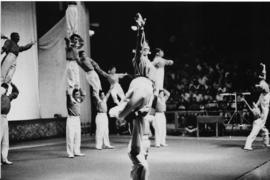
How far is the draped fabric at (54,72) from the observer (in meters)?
12.9

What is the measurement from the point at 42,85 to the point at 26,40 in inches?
68.1

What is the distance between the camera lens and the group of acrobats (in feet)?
12.5

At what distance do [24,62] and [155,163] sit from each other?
6.88 metres

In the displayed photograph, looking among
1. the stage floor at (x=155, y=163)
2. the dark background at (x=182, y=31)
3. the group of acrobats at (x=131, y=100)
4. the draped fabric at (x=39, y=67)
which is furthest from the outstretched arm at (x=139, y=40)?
the dark background at (x=182, y=31)

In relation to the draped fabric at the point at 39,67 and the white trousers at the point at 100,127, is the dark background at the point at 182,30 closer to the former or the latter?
the draped fabric at the point at 39,67

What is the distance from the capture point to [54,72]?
13.0 m

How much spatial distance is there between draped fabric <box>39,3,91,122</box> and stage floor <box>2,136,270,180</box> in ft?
12.1

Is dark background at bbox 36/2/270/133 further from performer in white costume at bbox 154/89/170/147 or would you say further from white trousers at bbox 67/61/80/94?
white trousers at bbox 67/61/80/94

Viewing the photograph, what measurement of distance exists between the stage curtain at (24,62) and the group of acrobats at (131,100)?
11.3 ft

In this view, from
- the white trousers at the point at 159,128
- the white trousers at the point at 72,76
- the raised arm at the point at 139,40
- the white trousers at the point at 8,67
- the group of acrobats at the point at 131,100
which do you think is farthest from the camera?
the white trousers at the point at 159,128

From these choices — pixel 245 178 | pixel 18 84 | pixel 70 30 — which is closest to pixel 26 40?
pixel 18 84

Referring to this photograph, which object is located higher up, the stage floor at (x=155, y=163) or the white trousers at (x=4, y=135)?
the white trousers at (x=4, y=135)

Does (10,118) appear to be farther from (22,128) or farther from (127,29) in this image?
(127,29)

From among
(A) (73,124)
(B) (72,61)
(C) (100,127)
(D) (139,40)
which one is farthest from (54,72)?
(D) (139,40)
